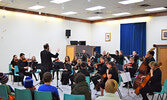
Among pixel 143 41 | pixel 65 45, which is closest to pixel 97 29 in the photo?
pixel 65 45

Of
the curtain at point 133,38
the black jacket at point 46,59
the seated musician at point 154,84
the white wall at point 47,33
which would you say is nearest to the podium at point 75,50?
the white wall at point 47,33

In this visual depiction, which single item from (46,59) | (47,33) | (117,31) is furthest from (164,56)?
(47,33)

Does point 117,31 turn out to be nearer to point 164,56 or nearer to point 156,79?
point 164,56

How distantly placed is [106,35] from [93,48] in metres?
1.72

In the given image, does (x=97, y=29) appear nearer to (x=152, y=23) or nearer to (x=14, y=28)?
(x=152, y=23)

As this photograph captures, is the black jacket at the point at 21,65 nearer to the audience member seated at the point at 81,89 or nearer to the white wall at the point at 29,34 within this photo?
the white wall at the point at 29,34

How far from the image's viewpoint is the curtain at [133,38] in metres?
11.4

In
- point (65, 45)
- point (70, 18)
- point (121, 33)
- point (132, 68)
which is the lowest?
point (132, 68)

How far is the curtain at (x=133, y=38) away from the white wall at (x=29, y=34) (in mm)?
3564

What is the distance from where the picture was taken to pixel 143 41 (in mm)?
11352

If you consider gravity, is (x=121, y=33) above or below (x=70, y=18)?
below

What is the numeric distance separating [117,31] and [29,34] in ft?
20.4

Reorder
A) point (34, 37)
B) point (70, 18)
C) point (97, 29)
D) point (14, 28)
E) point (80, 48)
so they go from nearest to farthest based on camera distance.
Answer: point (14, 28) < point (34, 37) < point (80, 48) < point (70, 18) < point (97, 29)

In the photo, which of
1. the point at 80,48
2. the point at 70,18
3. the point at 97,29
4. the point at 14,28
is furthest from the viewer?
the point at 97,29
